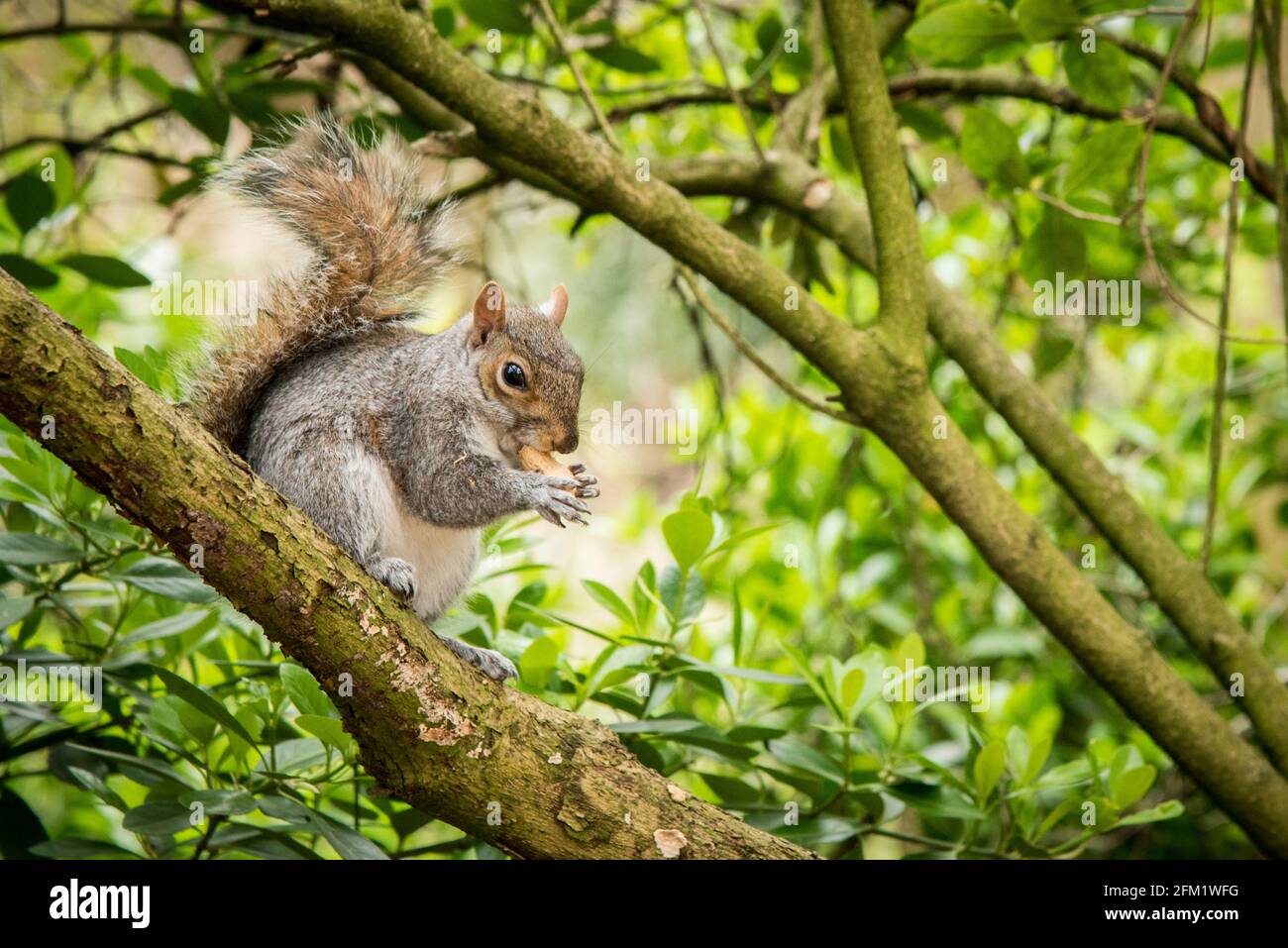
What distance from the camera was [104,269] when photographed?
52.8 inches

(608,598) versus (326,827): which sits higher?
(608,598)

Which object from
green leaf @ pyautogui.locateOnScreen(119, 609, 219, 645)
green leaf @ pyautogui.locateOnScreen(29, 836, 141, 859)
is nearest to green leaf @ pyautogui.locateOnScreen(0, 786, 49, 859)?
green leaf @ pyautogui.locateOnScreen(29, 836, 141, 859)


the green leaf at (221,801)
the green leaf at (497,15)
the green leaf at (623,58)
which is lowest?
the green leaf at (221,801)

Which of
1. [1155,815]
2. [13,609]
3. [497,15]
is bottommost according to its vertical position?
[1155,815]

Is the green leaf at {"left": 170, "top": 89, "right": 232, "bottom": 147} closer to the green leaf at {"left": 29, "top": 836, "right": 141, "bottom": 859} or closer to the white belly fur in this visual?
the white belly fur

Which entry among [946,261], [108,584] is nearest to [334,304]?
[108,584]

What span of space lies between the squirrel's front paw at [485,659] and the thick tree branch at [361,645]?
0.28ft

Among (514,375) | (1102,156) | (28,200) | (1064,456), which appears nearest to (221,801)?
(514,375)

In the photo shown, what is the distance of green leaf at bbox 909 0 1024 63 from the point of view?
1.32m

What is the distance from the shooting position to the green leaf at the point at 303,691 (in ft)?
3.42

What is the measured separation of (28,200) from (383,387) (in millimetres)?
493

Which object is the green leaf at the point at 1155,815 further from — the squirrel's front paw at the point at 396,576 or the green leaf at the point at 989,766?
the squirrel's front paw at the point at 396,576

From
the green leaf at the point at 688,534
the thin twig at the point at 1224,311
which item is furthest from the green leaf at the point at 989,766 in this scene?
the thin twig at the point at 1224,311

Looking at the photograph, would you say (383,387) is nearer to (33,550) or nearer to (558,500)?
(558,500)
